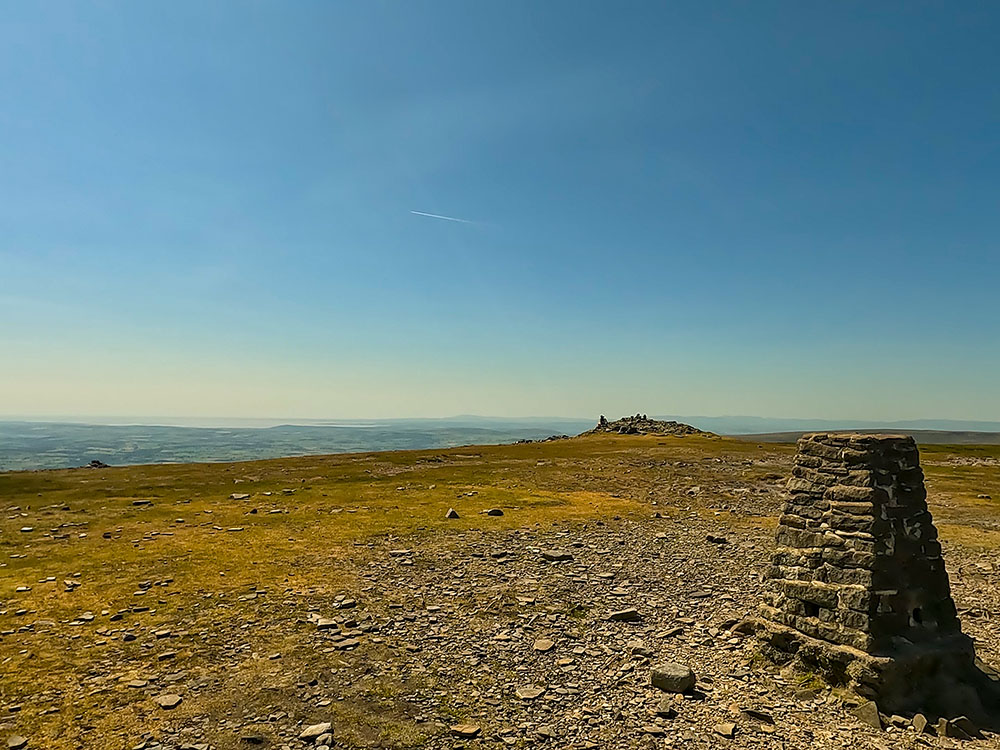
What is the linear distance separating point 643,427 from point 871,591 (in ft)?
263

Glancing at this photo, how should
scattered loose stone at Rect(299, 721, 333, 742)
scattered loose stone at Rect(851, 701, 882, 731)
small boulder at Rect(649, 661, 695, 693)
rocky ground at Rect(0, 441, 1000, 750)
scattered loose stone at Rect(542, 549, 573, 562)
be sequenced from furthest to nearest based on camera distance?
scattered loose stone at Rect(542, 549, 573, 562)
small boulder at Rect(649, 661, 695, 693)
scattered loose stone at Rect(851, 701, 882, 731)
rocky ground at Rect(0, 441, 1000, 750)
scattered loose stone at Rect(299, 721, 333, 742)

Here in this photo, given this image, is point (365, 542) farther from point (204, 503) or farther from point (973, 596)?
point (973, 596)

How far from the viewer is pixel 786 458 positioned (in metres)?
54.4

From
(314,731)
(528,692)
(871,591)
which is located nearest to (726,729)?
(528,692)

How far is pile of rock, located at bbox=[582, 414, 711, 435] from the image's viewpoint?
87.3m

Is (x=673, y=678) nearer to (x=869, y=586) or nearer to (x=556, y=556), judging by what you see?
(x=869, y=586)

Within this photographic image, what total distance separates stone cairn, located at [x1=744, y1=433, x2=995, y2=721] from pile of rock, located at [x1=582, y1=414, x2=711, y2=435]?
73.2 metres

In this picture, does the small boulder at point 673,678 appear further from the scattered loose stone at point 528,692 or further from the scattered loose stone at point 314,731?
the scattered loose stone at point 314,731

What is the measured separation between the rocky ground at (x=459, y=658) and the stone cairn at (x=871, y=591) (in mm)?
801

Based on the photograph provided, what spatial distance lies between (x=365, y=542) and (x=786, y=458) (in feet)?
152

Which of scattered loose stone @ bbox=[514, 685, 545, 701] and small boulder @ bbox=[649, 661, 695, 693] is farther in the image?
small boulder @ bbox=[649, 661, 695, 693]

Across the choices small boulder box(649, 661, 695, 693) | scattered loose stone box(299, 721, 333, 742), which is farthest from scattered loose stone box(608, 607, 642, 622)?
scattered loose stone box(299, 721, 333, 742)

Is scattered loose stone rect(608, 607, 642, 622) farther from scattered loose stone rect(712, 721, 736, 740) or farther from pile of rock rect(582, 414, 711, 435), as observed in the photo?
pile of rock rect(582, 414, 711, 435)

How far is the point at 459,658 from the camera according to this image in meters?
13.0
